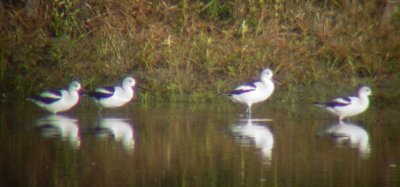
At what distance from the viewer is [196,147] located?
15.6m

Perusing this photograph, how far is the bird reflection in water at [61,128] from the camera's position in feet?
53.7

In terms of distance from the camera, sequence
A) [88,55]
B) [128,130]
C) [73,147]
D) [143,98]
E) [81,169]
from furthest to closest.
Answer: [88,55] < [143,98] < [128,130] < [73,147] < [81,169]

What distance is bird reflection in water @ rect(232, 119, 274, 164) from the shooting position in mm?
15570

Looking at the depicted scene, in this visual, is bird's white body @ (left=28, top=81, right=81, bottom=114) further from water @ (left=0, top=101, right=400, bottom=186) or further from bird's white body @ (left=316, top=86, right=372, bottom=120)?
bird's white body @ (left=316, top=86, right=372, bottom=120)

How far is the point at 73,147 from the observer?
50.9ft

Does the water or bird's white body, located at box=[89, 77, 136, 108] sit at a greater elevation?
bird's white body, located at box=[89, 77, 136, 108]

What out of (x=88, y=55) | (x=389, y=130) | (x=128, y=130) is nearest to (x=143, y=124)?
(x=128, y=130)

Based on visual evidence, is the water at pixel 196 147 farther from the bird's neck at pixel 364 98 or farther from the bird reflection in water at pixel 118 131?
the bird's neck at pixel 364 98

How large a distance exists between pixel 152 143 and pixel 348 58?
8.61 meters

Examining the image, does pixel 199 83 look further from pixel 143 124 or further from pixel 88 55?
pixel 143 124

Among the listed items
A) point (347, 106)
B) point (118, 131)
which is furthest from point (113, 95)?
point (347, 106)

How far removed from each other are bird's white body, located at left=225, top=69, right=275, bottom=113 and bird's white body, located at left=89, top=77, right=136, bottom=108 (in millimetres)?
1895

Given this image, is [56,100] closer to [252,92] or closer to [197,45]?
[252,92]

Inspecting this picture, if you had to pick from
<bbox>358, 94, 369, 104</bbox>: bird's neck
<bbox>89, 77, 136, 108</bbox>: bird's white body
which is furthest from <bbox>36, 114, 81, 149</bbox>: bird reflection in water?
<bbox>358, 94, 369, 104</bbox>: bird's neck
